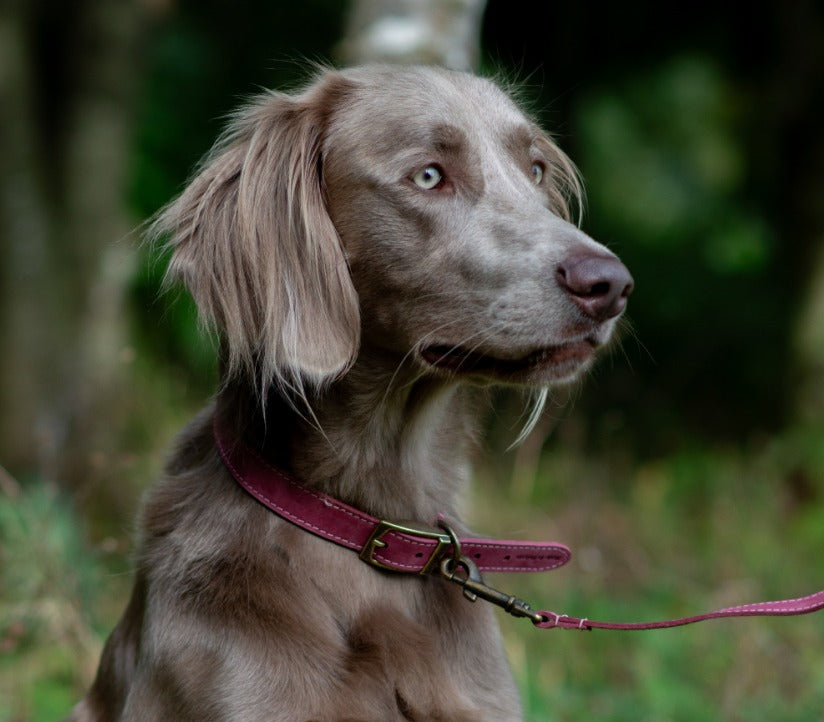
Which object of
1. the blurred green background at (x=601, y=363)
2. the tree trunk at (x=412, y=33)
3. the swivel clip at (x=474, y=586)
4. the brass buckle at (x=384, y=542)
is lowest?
the blurred green background at (x=601, y=363)

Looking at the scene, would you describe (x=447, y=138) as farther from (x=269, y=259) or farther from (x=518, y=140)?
(x=269, y=259)

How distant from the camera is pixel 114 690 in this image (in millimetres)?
2643

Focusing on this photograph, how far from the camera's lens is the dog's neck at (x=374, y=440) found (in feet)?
8.39

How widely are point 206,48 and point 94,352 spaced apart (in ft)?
10.5

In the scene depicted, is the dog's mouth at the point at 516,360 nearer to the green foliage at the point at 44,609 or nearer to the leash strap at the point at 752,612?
the leash strap at the point at 752,612

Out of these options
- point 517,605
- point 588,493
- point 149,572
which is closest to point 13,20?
point 588,493

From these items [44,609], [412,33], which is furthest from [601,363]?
[44,609]

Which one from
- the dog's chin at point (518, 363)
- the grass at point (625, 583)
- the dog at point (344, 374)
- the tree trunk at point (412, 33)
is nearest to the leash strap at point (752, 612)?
the dog at point (344, 374)

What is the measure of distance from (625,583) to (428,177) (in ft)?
11.0

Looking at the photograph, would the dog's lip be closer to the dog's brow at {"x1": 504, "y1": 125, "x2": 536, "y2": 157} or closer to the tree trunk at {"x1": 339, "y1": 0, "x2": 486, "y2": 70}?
the dog's brow at {"x1": 504, "y1": 125, "x2": 536, "y2": 157}

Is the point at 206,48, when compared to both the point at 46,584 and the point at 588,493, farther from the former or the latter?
the point at 46,584

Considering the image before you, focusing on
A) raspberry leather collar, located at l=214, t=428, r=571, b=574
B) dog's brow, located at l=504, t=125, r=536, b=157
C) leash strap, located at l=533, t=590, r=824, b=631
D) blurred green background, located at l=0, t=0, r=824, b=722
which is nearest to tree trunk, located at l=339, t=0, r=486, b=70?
blurred green background, located at l=0, t=0, r=824, b=722

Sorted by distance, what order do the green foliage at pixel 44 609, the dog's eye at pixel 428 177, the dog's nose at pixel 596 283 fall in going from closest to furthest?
1. the dog's nose at pixel 596 283
2. the dog's eye at pixel 428 177
3. the green foliage at pixel 44 609

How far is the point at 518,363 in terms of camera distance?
8.36 feet
